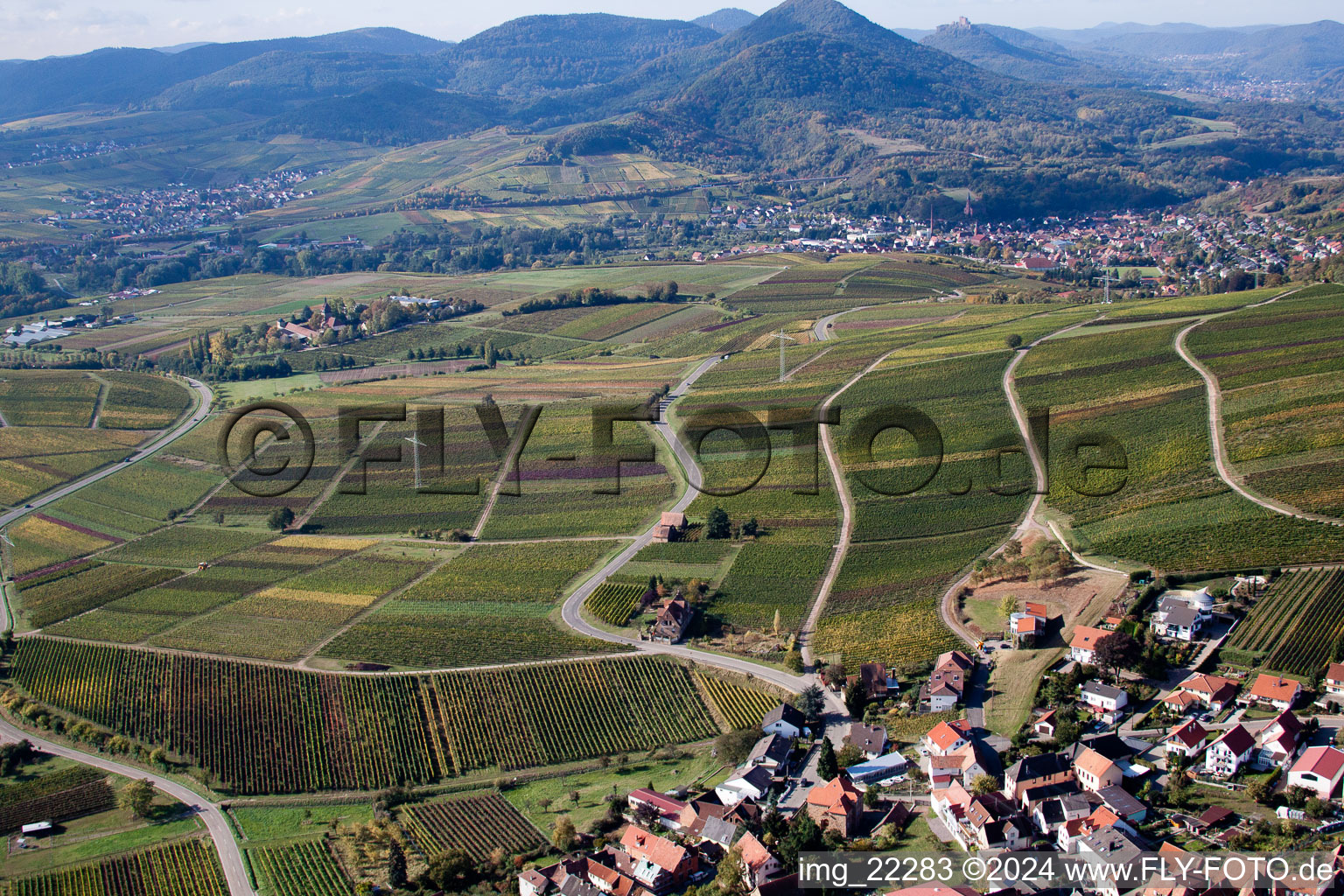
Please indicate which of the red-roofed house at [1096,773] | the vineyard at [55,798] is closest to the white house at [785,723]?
the red-roofed house at [1096,773]

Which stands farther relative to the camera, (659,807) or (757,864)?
(659,807)

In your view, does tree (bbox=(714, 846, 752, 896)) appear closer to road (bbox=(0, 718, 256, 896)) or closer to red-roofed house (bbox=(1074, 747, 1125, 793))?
red-roofed house (bbox=(1074, 747, 1125, 793))

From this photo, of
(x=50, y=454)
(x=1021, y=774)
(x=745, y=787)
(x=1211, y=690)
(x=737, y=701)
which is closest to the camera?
(x=1021, y=774)

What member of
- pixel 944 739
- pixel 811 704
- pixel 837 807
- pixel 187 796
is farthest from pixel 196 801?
pixel 944 739

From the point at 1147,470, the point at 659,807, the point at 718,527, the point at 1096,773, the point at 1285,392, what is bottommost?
the point at 659,807

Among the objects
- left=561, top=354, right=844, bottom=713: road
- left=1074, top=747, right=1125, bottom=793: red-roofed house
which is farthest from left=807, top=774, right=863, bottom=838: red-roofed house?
left=561, top=354, right=844, bottom=713: road

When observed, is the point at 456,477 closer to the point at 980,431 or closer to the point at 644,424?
the point at 644,424

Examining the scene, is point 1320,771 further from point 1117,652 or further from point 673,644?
point 673,644

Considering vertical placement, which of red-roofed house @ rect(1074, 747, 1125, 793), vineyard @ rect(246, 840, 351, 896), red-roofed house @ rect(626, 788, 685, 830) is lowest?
vineyard @ rect(246, 840, 351, 896)
